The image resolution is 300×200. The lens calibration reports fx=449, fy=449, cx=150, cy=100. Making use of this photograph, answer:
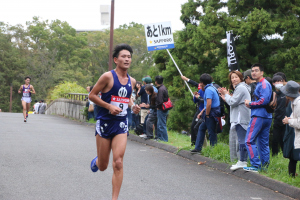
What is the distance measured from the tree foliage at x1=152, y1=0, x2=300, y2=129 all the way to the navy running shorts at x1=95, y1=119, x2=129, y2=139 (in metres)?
11.5

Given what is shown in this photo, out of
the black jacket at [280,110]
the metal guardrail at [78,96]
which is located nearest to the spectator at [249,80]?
the black jacket at [280,110]

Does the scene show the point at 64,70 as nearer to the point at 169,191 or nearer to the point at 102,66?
the point at 102,66

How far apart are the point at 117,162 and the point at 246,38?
12633 millimetres

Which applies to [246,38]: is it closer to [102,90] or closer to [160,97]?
[160,97]

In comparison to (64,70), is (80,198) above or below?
below

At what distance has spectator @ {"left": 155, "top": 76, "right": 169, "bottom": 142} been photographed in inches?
498

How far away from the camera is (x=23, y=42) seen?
70625 millimetres

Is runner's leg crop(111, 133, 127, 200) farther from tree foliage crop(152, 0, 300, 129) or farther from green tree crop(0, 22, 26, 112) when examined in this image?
green tree crop(0, 22, 26, 112)

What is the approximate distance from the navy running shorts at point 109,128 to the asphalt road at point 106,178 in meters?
0.97

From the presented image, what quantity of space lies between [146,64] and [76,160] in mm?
48910

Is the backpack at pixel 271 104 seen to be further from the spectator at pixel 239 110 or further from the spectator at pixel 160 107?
the spectator at pixel 160 107

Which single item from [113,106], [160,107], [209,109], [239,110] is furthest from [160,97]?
[113,106]

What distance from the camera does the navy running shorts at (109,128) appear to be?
5.70 meters

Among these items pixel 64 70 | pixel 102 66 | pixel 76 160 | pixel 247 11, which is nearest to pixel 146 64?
pixel 102 66
